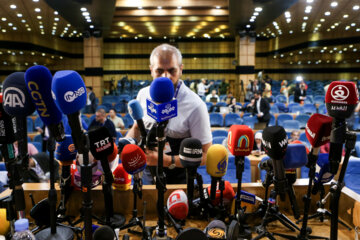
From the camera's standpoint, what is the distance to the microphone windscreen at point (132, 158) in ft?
3.81

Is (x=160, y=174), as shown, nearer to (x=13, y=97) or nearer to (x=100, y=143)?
(x=100, y=143)

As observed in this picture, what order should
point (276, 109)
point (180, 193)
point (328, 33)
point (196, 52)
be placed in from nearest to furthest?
point (180, 193), point (276, 109), point (328, 33), point (196, 52)

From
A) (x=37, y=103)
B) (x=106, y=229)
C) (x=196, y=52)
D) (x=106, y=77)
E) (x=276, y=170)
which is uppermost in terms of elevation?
(x=196, y=52)

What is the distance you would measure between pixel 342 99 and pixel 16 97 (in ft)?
4.14

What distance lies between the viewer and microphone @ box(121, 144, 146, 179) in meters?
1.16

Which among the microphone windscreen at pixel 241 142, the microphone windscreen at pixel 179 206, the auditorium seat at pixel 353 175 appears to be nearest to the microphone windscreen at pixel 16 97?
the microphone windscreen at pixel 179 206

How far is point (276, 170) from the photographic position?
3.89 ft

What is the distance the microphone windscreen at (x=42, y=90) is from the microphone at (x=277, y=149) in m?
0.85

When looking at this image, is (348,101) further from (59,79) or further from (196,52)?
(196,52)

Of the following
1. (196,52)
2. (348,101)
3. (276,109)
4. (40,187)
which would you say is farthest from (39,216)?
(196,52)

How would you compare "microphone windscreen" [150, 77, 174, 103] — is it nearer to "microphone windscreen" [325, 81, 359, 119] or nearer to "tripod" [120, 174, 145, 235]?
"tripod" [120, 174, 145, 235]

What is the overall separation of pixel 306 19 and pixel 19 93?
15193 mm

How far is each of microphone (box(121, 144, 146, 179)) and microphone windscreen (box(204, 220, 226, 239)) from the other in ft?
1.32

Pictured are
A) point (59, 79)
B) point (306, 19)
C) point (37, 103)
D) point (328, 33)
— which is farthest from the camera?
point (328, 33)
